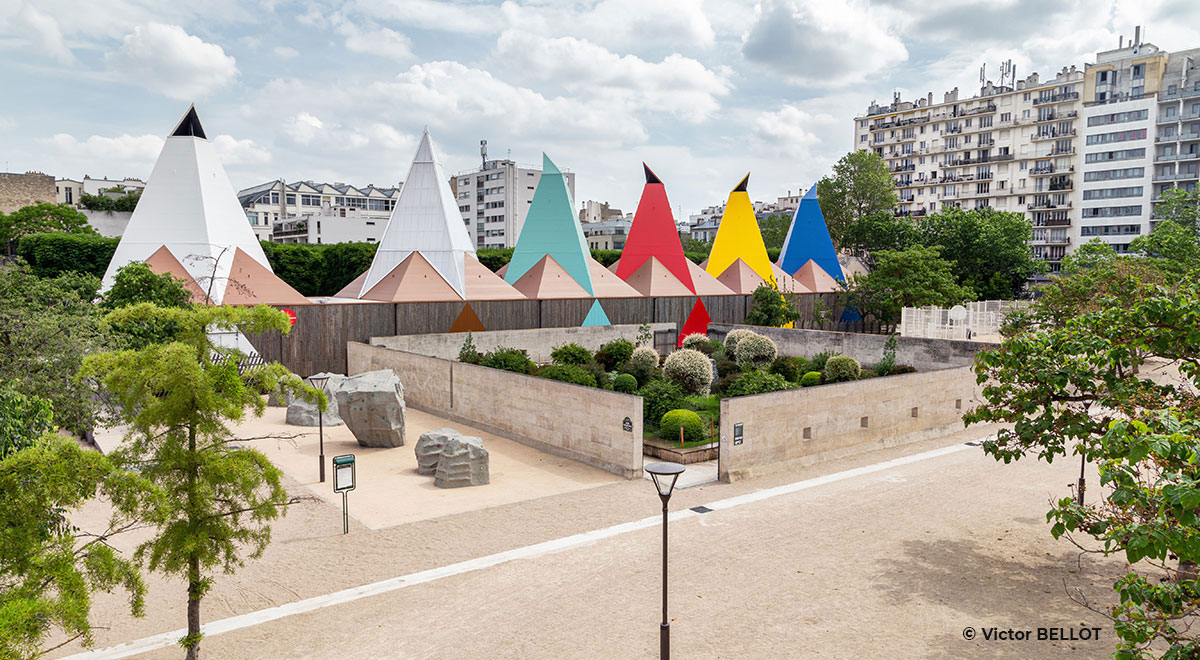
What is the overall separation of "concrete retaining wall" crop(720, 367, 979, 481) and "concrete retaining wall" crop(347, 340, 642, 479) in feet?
7.39

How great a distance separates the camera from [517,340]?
30.8m

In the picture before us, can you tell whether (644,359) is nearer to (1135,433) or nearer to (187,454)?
(187,454)

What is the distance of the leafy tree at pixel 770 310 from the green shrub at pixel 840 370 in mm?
11322

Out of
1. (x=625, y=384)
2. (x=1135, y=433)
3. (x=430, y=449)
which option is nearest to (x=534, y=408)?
(x=430, y=449)

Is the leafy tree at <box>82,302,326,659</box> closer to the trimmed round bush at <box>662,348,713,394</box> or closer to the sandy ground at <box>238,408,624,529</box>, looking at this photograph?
the sandy ground at <box>238,408,624,529</box>

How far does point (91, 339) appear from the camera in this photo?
48.7 ft

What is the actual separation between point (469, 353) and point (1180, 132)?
77.7m

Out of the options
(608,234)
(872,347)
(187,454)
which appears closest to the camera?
(187,454)

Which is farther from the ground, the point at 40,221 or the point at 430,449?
the point at 40,221

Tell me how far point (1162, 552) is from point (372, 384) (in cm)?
1668

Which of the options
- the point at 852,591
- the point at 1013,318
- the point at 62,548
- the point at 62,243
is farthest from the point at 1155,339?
the point at 62,243

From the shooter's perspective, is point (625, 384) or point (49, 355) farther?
point (625, 384)

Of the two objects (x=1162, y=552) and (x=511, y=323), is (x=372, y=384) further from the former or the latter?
(x=1162, y=552)

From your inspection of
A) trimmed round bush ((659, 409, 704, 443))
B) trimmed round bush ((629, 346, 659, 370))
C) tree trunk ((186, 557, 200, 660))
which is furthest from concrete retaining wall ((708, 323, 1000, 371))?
tree trunk ((186, 557, 200, 660))
